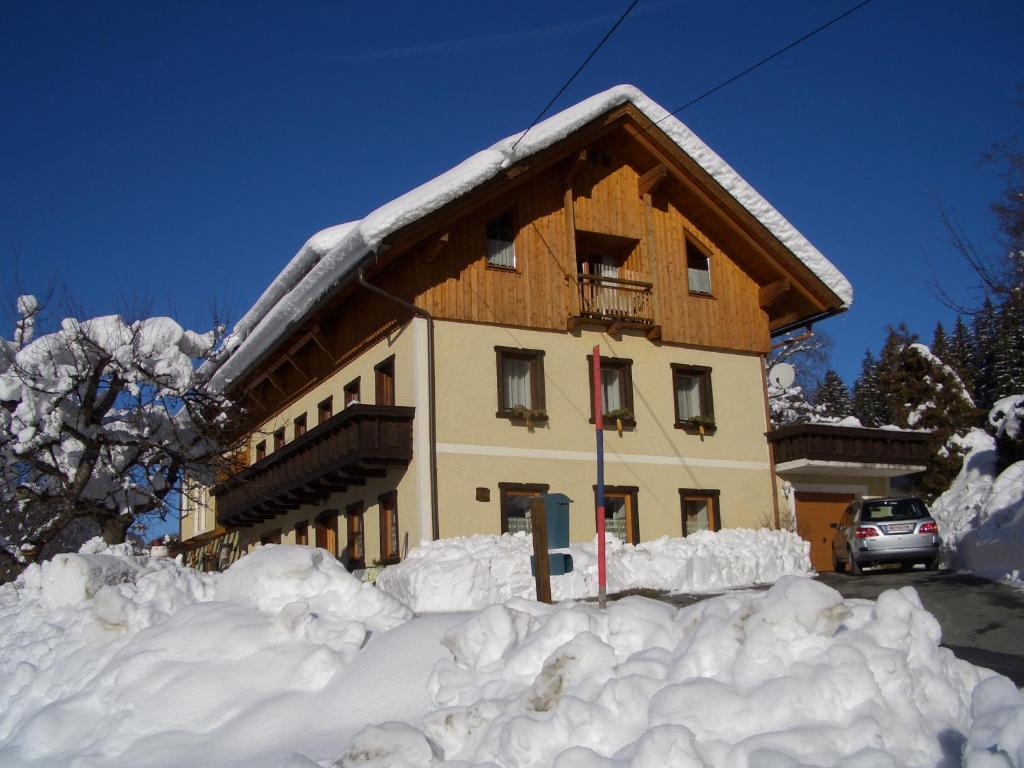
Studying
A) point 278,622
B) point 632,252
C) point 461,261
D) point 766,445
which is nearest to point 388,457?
point 461,261

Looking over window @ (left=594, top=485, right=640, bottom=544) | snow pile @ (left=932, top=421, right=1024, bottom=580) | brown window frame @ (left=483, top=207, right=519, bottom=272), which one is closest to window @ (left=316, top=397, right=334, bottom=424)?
brown window frame @ (left=483, top=207, right=519, bottom=272)

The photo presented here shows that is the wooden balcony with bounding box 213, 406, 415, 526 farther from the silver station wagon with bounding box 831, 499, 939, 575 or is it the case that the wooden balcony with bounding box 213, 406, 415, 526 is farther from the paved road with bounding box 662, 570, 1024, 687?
the silver station wagon with bounding box 831, 499, 939, 575

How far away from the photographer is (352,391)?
82.8 feet

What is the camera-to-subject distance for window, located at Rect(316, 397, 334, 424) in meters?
26.3

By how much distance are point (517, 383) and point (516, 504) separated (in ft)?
8.86

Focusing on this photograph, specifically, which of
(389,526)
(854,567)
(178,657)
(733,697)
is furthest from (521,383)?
(733,697)

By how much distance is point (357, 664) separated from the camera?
8305 mm

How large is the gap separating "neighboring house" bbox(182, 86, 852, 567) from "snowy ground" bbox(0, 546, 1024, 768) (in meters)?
11.4

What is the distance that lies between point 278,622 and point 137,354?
13309mm

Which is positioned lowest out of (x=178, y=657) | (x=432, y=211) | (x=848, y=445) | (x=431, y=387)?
(x=178, y=657)

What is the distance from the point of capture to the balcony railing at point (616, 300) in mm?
24266

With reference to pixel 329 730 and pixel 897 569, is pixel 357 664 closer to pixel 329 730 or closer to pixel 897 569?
pixel 329 730

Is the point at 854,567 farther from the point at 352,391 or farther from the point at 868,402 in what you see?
the point at 868,402

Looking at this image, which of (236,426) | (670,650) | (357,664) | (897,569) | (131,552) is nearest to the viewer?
(670,650)
